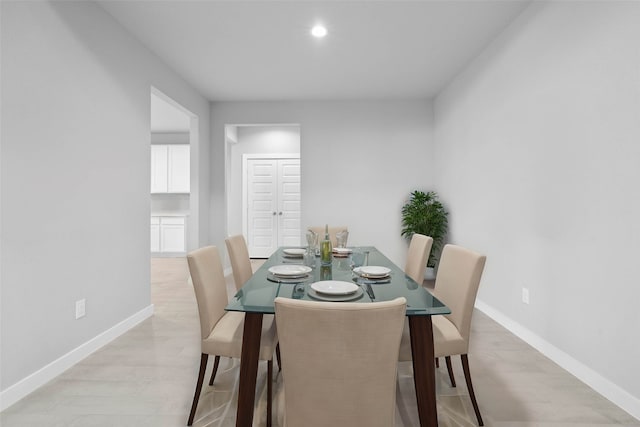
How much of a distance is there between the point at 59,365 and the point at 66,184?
46.9 inches

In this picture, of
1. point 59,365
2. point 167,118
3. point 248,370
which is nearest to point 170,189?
point 167,118

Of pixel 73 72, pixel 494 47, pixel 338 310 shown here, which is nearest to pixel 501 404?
pixel 338 310

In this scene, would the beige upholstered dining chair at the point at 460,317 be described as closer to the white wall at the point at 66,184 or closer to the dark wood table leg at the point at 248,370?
the dark wood table leg at the point at 248,370

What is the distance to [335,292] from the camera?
1477 mm

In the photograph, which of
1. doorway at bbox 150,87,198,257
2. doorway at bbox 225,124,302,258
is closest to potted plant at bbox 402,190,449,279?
doorway at bbox 225,124,302,258

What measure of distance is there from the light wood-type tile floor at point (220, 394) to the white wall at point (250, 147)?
4.48 metres

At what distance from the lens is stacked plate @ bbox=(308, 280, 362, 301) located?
1477mm

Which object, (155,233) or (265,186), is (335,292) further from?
(155,233)

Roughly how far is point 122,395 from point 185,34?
2943 millimetres

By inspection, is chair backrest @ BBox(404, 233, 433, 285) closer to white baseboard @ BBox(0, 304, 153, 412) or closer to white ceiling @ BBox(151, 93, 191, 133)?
white baseboard @ BBox(0, 304, 153, 412)

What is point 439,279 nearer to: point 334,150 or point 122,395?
point 122,395

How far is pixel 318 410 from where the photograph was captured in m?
1.06

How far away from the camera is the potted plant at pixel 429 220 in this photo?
183 inches

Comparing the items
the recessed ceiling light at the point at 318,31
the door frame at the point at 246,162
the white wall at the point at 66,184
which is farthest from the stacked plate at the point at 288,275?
the door frame at the point at 246,162
